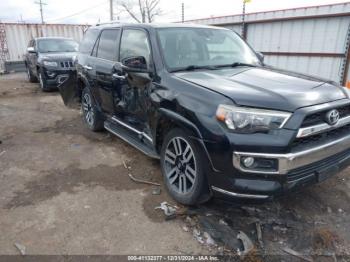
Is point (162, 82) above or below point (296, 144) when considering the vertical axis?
above

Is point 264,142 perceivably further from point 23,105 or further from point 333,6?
point 23,105

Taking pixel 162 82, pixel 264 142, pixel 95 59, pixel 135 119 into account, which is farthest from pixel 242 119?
pixel 95 59

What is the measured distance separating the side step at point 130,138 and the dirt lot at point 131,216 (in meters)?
0.38

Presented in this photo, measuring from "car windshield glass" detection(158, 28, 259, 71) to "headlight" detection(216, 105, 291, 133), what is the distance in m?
1.11

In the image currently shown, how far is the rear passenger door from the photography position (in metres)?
4.34

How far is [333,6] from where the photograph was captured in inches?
302

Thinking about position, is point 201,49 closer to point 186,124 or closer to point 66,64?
point 186,124

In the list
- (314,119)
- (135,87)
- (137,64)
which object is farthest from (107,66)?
(314,119)

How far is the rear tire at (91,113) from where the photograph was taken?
537 centimetres

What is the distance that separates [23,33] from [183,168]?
1710 centimetres

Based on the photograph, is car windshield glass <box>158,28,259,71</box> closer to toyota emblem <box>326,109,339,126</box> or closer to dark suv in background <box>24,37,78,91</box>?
toyota emblem <box>326,109,339,126</box>

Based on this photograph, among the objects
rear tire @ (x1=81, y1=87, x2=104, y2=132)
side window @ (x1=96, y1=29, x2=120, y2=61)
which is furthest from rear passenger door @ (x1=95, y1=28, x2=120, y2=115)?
rear tire @ (x1=81, y1=87, x2=104, y2=132)

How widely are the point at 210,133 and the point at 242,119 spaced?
0.29 m

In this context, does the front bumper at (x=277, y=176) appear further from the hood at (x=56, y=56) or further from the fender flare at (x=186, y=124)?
the hood at (x=56, y=56)
